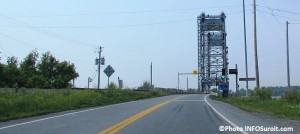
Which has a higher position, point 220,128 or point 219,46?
point 219,46

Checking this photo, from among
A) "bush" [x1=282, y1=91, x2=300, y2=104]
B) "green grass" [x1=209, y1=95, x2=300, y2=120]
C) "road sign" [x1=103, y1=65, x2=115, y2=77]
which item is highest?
"road sign" [x1=103, y1=65, x2=115, y2=77]

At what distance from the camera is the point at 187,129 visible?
15.6m

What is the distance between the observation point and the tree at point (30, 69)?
72.5 metres

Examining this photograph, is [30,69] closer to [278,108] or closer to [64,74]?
[64,74]

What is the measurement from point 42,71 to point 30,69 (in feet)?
7.41

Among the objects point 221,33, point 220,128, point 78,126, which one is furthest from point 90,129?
point 221,33

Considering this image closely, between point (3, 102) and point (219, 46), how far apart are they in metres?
90.7

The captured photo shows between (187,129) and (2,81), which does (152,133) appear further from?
(2,81)

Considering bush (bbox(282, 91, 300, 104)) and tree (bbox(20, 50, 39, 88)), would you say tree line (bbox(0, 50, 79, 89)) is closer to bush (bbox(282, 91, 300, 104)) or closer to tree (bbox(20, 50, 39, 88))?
tree (bbox(20, 50, 39, 88))

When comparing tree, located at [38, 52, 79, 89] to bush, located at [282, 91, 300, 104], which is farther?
tree, located at [38, 52, 79, 89]

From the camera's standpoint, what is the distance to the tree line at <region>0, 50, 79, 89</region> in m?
69.1

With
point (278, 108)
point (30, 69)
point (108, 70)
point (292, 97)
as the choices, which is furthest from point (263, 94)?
point (30, 69)

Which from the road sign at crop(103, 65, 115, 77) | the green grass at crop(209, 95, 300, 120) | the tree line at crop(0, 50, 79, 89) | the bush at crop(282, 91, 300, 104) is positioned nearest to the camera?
the green grass at crop(209, 95, 300, 120)

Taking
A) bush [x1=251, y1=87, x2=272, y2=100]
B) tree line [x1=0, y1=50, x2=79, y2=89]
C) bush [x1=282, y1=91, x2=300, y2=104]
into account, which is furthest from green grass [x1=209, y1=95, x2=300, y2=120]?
tree line [x1=0, y1=50, x2=79, y2=89]
